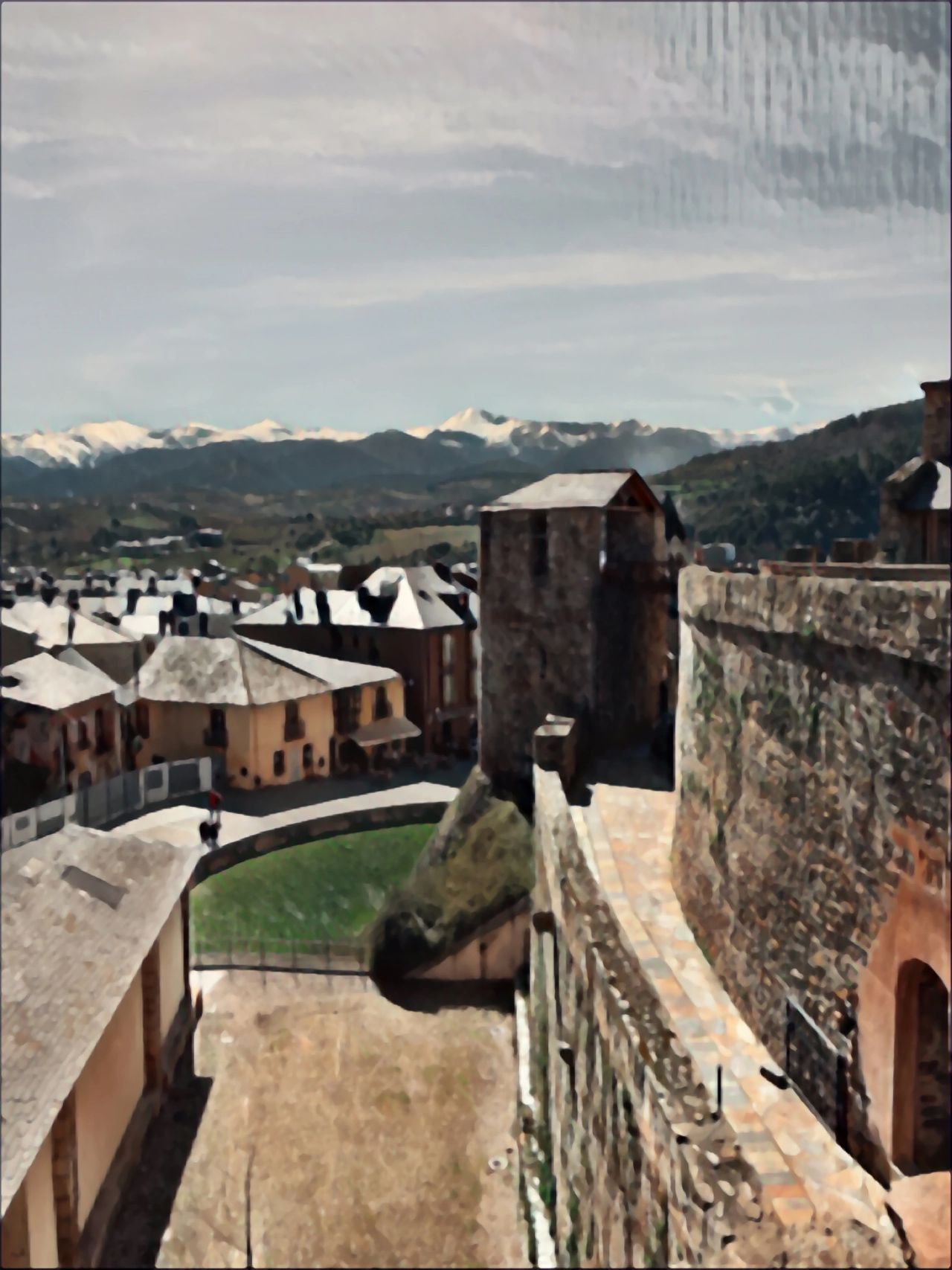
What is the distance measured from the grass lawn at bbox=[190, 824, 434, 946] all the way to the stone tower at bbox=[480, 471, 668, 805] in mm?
3733

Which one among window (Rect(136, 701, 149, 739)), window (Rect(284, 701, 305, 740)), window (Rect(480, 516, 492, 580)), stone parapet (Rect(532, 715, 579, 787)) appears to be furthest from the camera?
window (Rect(284, 701, 305, 740))

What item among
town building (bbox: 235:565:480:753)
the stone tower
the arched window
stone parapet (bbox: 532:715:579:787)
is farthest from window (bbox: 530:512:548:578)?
town building (bbox: 235:565:480:753)

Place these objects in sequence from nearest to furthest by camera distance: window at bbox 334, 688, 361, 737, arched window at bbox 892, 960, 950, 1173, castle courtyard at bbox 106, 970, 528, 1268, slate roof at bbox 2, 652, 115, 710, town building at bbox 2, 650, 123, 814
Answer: arched window at bbox 892, 960, 950, 1173 → castle courtyard at bbox 106, 970, 528, 1268 → town building at bbox 2, 650, 123, 814 → slate roof at bbox 2, 652, 115, 710 → window at bbox 334, 688, 361, 737

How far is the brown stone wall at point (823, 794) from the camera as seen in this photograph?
14.9 feet

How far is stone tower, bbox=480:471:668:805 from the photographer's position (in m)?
16.0

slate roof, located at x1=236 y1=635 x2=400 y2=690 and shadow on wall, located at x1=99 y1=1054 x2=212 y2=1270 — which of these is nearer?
shadow on wall, located at x1=99 y1=1054 x2=212 y2=1270

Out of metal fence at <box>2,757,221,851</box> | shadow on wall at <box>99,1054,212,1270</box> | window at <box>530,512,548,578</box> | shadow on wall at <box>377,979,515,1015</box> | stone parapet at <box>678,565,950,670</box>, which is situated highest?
window at <box>530,512,548,578</box>

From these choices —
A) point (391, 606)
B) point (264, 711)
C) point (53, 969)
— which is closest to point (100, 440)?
point (53, 969)

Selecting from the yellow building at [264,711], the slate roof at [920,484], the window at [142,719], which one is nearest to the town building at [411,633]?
the yellow building at [264,711]

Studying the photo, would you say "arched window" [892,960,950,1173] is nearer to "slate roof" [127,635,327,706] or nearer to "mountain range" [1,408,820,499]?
"mountain range" [1,408,820,499]

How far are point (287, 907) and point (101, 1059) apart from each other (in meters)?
9.89

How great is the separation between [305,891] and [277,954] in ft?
6.61

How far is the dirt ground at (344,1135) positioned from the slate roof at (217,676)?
7.45m

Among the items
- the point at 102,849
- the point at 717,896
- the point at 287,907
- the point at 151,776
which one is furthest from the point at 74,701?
the point at 717,896
